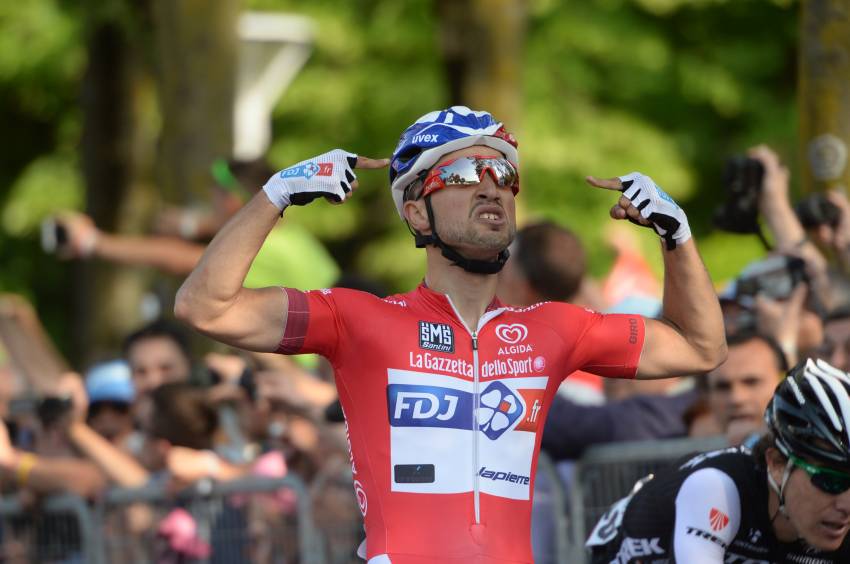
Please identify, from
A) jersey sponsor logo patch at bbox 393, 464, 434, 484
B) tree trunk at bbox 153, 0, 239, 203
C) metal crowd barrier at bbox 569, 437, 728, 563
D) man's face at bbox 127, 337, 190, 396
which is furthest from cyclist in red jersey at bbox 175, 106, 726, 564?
tree trunk at bbox 153, 0, 239, 203

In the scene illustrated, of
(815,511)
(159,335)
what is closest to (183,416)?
(159,335)

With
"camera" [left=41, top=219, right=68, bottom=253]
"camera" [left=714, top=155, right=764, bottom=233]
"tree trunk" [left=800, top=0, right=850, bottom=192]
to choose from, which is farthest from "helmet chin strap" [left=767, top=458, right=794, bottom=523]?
"camera" [left=41, top=219, right=68, bottom=253]

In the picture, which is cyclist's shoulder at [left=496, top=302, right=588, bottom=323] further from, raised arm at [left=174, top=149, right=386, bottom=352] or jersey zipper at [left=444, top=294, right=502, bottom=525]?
raised arm at [left=174, top=149, right=386, bottom=352]

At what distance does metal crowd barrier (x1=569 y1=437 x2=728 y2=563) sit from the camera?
723 centimetres

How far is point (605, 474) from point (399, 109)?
14.9m

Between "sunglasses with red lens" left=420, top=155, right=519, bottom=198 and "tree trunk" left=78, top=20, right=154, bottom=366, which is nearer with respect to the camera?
"sunglasses with red lens" left=420, top=155, right=519, bottom=198

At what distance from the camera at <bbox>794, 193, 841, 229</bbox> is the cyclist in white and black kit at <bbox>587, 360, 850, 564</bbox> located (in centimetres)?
212

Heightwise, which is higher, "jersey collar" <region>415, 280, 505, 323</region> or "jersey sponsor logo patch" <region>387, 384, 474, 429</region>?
"jersey collar" <region>415, 280, 505, 323</region>

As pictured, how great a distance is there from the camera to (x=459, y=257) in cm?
539

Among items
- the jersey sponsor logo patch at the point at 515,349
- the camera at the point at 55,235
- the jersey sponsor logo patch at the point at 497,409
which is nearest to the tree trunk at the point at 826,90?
the jersey sponsor logo patch at the point at 515,349

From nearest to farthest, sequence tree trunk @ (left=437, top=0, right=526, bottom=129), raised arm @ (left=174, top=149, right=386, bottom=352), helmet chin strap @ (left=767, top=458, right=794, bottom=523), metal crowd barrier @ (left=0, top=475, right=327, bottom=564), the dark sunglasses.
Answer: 1. raised arm @ (left=174, top=149, right=386, bottom=352)
2. the dark sunglasses
3. helmet chin strap @ (left=767, top=458, right=794, bottom=523)
4. metal crowd barrier @ (left=0, top=475, right=327, bottom=564)
5. tree trunk @ (left=437, top=0, right=526, bottom=129)

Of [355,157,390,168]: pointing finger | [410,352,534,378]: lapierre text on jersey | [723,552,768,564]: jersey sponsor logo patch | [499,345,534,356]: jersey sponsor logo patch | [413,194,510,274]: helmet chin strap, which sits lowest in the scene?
[723,552,768,564]: jersey sponsor logo patch

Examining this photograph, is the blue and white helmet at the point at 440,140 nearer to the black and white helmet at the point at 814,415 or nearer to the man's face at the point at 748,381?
the black and white helmet at the point at 814,415

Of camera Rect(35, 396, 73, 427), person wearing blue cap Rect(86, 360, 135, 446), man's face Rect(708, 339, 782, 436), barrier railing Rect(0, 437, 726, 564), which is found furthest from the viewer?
person wearing blue cap Rect(86, 360, 135, 446)
